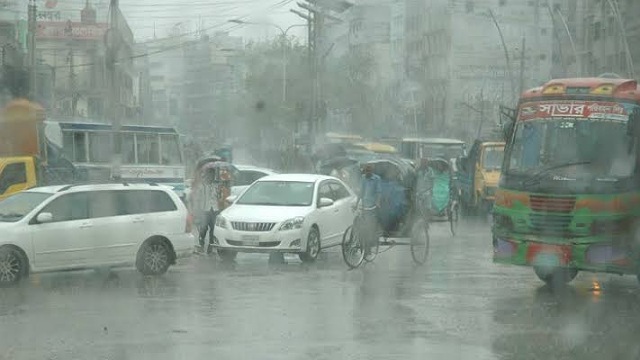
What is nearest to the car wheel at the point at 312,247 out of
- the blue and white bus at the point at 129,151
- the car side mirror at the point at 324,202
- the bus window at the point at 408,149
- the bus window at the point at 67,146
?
the car side mirror at the point at 324,202

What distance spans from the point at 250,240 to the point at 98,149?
714 centimetres

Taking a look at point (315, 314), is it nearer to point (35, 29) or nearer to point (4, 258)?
point (4, 258)

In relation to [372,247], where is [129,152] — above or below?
above

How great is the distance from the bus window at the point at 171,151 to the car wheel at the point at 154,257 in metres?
10.2

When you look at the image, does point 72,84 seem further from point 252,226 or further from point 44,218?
point 252,226

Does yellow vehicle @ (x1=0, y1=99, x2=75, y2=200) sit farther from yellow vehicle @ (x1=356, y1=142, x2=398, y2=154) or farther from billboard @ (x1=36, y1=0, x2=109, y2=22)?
yellow vehicle @ (x1=356, y1=142, x2=398, y2=154)

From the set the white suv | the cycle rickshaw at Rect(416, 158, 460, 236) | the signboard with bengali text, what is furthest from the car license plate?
the cycle rickshaw at Rect(416, 158, 460, 236)

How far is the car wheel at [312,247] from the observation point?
1389 cm

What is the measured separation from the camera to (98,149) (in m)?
20.0

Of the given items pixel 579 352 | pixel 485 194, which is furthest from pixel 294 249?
pixel 485 194

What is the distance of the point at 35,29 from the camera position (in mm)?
11594

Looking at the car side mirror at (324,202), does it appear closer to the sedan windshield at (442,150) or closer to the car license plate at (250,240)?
the car license plate at (250,240)

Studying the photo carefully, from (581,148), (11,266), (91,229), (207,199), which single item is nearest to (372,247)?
(207,199)

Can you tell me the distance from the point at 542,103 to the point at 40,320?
5.08 metres
